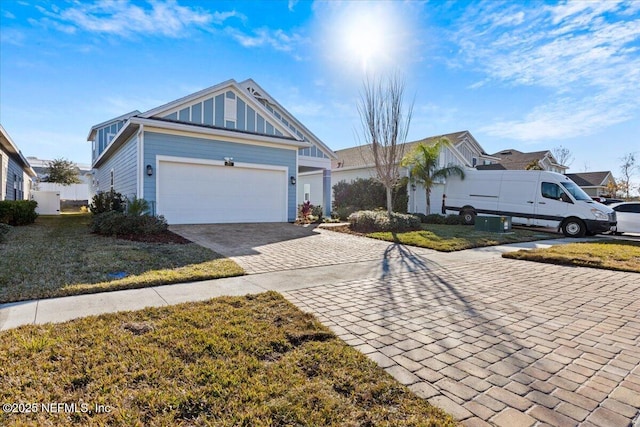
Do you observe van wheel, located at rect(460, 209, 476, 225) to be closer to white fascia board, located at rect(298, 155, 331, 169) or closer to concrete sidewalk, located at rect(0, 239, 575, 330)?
white fascia board, located at rect(298, 155, 331, 169)

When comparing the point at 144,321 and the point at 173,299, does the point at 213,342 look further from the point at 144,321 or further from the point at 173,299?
the point at 173,299

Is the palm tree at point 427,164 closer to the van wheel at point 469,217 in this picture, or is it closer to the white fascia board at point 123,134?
the van wheel at point 469,217

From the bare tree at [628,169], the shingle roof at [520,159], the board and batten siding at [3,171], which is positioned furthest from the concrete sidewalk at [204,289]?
the bare tree at [628,169]

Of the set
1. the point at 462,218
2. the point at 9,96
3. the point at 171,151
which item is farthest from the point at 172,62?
the point at 462,218

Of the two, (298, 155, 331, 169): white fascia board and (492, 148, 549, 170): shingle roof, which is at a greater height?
(492, 148, 549, 170): shingle roof

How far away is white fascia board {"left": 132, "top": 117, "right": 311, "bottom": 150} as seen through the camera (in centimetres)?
1130

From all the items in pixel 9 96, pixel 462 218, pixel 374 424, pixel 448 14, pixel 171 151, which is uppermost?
pixel 448 14

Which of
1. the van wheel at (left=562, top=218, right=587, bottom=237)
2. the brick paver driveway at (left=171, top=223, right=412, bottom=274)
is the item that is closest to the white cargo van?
the van wheel at (left=562, top=218, right=587, bottom=237)

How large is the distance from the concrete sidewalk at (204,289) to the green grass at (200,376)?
46 cm

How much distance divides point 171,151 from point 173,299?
9.01m

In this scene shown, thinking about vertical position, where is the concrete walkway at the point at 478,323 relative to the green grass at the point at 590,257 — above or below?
below

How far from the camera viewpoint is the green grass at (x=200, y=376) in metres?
2.06

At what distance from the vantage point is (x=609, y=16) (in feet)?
27.0

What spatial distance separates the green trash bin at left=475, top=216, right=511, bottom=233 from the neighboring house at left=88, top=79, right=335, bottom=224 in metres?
7.79
